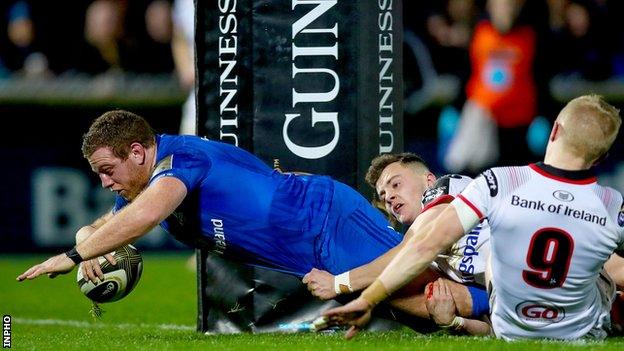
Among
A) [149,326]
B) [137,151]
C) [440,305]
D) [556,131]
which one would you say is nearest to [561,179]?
[556,131]

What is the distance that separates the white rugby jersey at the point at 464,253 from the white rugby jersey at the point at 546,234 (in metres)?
1.03

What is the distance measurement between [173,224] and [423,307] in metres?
1.47

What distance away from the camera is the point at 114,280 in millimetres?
7754

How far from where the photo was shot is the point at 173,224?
297 inches

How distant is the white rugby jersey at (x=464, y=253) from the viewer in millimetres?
7660

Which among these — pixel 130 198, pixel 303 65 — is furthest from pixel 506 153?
pixel 130 198

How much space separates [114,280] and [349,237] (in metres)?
1.36

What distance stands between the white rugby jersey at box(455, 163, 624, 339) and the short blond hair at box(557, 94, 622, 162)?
0.13 metres

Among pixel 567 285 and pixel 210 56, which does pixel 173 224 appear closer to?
pixel 210 56

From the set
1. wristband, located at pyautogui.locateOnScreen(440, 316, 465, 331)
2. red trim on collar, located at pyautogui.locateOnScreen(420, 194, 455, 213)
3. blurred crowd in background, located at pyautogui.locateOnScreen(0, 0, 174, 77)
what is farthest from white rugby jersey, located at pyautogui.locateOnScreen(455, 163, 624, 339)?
blurred crowd in background, located at pyautogui.locateOnScreen(0, 0, 174, 77)

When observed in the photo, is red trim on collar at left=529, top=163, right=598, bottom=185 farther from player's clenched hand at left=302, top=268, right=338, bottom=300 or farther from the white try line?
the white try line

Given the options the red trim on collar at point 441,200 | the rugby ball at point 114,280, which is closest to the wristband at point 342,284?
the red trim on collar at point 441,200

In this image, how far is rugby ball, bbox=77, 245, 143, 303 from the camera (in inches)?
305

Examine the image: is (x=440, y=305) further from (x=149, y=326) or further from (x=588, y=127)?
(x=149, y=326)
